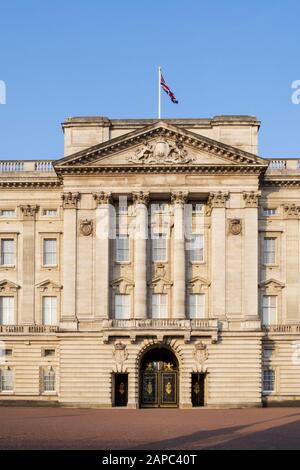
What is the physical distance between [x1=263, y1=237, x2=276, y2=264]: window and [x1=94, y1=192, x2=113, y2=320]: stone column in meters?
12.3

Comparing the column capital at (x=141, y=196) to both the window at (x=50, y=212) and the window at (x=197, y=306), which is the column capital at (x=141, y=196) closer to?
the window at (x=50, y=212)

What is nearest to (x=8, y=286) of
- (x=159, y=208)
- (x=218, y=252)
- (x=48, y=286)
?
(x=48, y=286)

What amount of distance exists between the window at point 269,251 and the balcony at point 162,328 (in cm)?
767

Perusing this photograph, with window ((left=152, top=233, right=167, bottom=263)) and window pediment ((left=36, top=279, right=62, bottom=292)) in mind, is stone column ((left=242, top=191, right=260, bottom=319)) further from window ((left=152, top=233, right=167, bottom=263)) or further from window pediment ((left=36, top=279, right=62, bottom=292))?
window pediment ((left=36, top=279, right=62, bottom=292))

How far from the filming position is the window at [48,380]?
69.3 m

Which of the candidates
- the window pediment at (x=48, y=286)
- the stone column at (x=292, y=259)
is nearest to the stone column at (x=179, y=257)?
the stone column at (x=292, y=259)

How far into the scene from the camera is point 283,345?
68.4 meters

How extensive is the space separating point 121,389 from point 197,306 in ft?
27.9

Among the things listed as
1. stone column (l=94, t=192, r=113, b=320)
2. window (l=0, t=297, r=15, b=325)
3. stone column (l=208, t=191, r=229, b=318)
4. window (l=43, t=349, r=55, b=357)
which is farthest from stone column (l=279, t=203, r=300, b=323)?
window (l=0, t=297, r=15, b=325)
